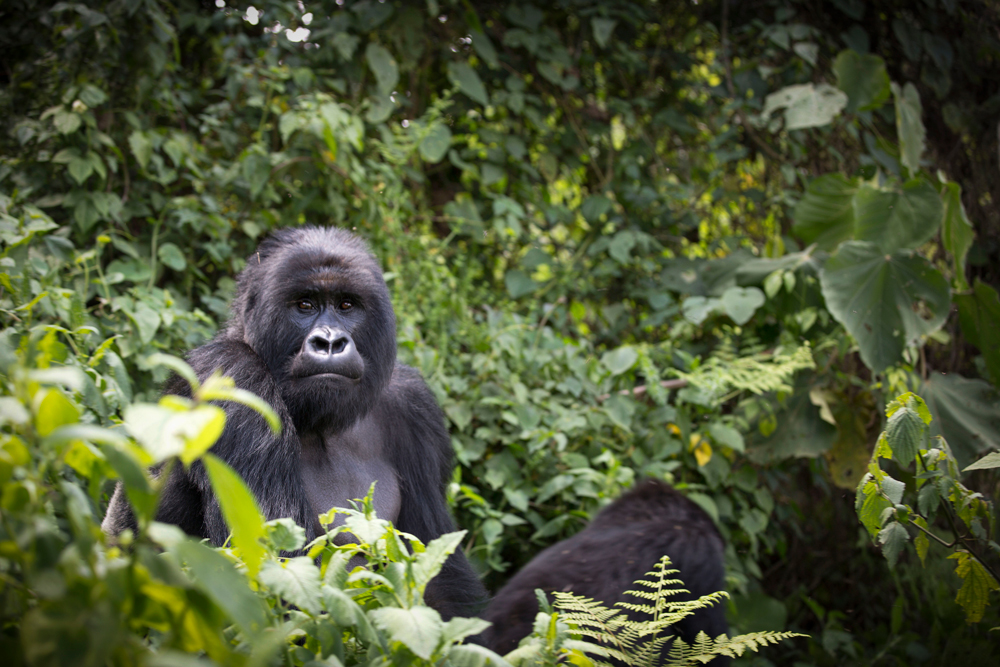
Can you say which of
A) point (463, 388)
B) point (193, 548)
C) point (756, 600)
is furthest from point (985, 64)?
point (193, 548)

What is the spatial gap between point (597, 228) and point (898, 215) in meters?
1.82

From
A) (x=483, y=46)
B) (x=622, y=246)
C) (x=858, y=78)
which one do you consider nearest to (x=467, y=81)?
(x=483, y=46)

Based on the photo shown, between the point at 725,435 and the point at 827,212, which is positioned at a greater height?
the point at 827,212

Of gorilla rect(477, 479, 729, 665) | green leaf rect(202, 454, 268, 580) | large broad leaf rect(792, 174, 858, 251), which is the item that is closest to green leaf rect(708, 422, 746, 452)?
gorilla rect(477, 479, 729, 665)

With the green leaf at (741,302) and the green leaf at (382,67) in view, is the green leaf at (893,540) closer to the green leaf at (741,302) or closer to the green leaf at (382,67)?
the green leaf at (741,302)

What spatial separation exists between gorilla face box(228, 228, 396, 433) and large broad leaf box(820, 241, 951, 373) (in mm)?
2278

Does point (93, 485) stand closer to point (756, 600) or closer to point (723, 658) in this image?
point (723, 658)

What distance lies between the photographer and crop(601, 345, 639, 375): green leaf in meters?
3.64

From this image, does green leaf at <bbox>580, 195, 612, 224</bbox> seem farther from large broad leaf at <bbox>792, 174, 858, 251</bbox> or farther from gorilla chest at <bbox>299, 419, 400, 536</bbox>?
gorilla chest at <bbox>299, 419, 400, 536</bbox>

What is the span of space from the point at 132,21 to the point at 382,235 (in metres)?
1.58

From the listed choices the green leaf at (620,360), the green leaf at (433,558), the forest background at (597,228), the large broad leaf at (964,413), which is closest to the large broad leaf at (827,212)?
the forest background at (597,228)

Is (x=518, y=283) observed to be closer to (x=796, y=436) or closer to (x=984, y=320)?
(x=796, y=436)

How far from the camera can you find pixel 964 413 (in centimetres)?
365

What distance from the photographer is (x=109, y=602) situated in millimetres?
771
